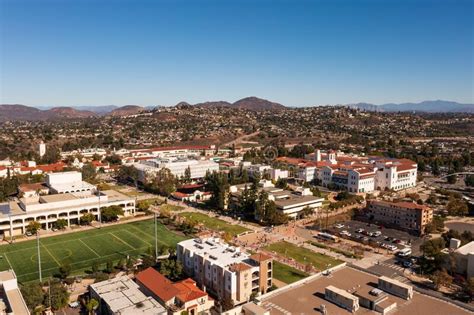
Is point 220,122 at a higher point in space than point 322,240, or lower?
higher

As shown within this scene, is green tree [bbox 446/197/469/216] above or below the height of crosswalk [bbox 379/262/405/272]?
above

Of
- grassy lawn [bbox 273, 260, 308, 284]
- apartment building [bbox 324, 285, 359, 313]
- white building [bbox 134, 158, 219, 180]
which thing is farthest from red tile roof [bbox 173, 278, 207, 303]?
white building [bbox 134, 158, 219, 180]

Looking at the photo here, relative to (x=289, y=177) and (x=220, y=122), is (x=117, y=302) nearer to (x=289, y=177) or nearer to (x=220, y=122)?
(x=289, y=177)

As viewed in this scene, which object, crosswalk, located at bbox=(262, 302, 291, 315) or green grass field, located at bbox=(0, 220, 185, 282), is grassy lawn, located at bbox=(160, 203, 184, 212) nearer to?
green grass field, located at bbox=(0, 220, 185, 282)

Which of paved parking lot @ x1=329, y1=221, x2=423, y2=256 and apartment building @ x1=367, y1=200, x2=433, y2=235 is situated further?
apartment building @ x1=367, y1=200, x2=433, y2=235

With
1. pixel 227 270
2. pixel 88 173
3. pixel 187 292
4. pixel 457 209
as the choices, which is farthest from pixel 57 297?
pixel 457 209

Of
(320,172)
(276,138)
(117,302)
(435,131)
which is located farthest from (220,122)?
(117,302)
